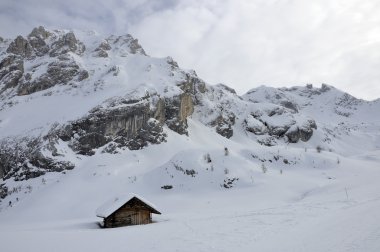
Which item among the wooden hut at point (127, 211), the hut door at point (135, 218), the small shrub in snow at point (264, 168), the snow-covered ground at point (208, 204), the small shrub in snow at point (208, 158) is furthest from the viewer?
the small shrub in snow at point (208, 158)

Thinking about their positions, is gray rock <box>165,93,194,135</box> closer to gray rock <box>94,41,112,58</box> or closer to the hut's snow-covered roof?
gray rock <box>94,41,112,58</box>

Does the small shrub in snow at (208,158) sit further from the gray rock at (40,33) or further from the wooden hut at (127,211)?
the gray rock at (40,33)

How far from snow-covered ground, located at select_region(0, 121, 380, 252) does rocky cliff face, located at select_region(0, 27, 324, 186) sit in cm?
330

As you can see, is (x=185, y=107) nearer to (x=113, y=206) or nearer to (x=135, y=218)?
(x=135, y=218)

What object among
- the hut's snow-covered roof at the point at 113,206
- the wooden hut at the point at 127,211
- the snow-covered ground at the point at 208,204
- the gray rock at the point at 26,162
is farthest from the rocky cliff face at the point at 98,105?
the wooden hut at the point at 127,211

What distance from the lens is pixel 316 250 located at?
14.5m

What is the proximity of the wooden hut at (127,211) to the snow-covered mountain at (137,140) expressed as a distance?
2981 millimetres

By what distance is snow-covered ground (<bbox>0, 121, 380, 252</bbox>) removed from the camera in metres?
17.8

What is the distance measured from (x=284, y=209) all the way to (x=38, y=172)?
34732 mm

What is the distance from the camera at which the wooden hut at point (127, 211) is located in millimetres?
27375

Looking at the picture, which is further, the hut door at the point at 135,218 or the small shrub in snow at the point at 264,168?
the small shrub in snow at the point at 264,168

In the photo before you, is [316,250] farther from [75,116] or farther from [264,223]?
[75,116]

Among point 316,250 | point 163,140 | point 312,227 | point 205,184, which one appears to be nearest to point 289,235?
point 312,227

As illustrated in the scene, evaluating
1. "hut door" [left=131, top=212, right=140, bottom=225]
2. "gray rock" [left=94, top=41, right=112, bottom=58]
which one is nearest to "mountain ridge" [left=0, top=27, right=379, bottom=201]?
"gray rock" [left=94, top=41, right=112, bottom=58]
